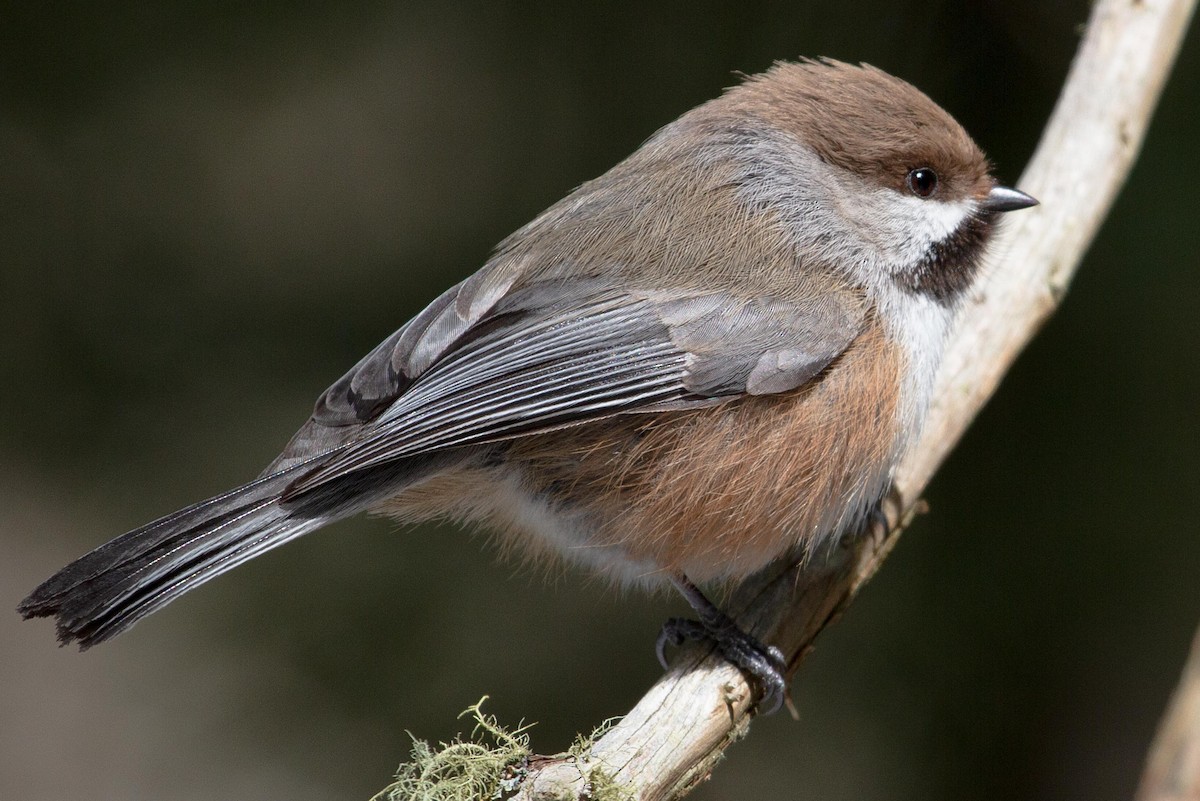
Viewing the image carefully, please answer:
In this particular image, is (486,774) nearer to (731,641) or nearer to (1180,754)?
(731,641)

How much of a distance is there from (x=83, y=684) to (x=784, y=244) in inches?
116

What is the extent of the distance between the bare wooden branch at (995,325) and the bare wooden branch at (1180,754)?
70 cm

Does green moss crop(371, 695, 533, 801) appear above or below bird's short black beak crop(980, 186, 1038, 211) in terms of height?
below

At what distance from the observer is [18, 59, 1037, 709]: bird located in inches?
83.4

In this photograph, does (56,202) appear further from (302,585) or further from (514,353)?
(514,353)

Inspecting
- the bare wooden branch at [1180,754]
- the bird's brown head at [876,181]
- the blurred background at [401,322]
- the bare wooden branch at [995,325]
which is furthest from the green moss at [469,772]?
the blurred background at [401,322]

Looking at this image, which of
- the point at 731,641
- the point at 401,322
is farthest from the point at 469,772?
the point at 401,322

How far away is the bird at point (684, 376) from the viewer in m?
2.12

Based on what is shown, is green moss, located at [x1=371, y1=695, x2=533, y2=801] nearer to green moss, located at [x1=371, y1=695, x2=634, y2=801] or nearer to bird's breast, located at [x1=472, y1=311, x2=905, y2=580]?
green moss, located at [x1=371, y1=695, x2=634, y2=801]

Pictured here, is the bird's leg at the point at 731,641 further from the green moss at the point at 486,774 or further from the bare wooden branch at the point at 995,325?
the green moss at the point at 486,774

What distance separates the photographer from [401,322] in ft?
11.2

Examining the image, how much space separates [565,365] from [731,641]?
2.26 feet

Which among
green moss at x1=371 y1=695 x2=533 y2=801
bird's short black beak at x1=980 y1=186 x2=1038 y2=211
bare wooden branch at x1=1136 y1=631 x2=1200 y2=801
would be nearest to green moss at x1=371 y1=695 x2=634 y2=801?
green moss at x1=371 y1=695 x2=533 y2=801

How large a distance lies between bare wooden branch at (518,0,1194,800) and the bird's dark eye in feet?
1.01
